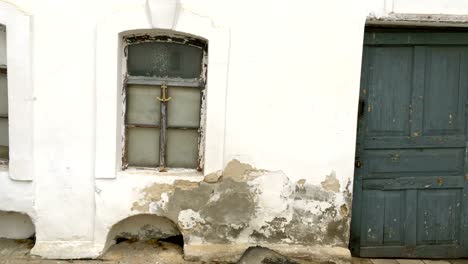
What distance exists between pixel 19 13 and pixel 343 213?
337 centimetres

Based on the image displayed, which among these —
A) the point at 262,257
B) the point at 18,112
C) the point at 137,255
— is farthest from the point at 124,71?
the point at 262,257

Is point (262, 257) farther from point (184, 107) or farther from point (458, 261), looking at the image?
point (458, 261)

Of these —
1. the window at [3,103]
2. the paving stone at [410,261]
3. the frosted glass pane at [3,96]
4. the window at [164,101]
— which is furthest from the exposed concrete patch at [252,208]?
the frosted glass pane at [3,96]

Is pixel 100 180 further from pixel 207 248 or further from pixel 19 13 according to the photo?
pixel 19 13

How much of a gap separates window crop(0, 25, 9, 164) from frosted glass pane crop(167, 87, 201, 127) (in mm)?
1499

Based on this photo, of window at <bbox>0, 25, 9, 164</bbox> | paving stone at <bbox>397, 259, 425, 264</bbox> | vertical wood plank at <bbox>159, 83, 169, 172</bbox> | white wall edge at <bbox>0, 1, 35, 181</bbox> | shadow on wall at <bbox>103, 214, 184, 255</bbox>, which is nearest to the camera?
white wall edge at <bbox>0, 1, 35, 181</bbox>

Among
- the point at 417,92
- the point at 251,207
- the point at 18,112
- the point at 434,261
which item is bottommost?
the point at 434,261

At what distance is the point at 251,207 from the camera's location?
4949 mm

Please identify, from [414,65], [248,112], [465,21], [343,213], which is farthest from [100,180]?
[465,21]

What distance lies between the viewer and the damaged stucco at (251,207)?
491cm

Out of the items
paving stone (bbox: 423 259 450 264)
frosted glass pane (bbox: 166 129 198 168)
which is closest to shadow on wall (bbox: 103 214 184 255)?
frosted glass pane (bbox: 166 129 198 168)

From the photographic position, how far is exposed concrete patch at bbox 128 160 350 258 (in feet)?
16.1

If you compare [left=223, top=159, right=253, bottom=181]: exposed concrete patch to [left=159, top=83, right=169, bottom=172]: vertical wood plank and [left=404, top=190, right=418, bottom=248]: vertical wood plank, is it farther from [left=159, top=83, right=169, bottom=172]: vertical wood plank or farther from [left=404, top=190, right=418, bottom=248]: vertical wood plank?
[left=404, top=190, right=418, bottom=248]: vertical wood plank

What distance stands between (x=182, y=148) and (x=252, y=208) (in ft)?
2.82
